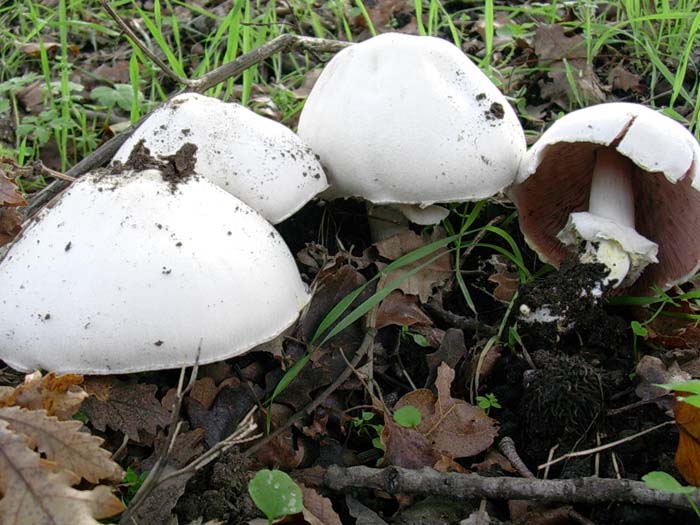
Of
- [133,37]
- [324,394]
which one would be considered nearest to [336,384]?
[324,394]

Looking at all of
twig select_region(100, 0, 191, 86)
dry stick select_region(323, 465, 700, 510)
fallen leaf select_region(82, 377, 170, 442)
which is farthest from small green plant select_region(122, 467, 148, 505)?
twig select_region(100, 0, 191, 86)

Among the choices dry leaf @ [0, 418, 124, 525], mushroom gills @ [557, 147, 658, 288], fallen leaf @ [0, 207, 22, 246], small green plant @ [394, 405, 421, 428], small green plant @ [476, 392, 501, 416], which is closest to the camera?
dry leaf @ [0, 418, 124, 525]

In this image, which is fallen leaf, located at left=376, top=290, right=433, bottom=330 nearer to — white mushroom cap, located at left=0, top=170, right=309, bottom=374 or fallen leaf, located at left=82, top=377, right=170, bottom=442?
white mushroom cap, located at left=0, top=170, right=309, bottom=374

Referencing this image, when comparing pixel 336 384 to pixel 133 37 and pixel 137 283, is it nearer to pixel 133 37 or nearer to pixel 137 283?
pixel 137 283

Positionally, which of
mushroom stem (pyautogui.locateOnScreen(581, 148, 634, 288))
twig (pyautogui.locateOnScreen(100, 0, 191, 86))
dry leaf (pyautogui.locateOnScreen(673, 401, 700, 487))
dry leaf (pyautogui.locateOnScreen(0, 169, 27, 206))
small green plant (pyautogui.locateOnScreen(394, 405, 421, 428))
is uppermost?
twig (pyautogui.locateOnScreen(100, 0, 191, 86))

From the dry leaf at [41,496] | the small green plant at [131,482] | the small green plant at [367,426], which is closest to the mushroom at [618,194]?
the small green plant at [367,426]

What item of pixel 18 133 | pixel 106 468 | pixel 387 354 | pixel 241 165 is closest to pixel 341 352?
pixel 387 354

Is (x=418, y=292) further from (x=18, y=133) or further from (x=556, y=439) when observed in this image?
(x=18, y=133)
